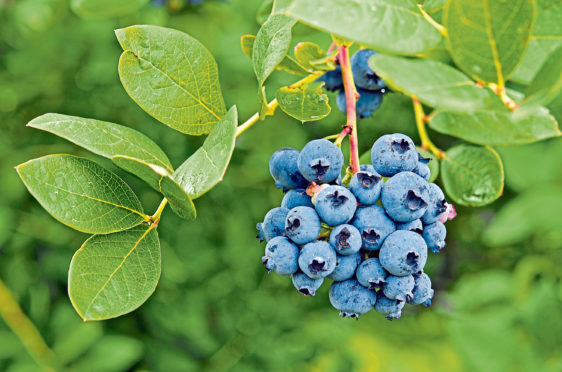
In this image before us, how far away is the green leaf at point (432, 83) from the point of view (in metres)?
0.58

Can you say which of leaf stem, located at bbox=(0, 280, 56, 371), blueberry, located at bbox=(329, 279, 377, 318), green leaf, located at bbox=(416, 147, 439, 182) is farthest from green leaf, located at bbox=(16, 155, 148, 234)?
leaf stem, located at bbox=(0, 280, 56, 371)

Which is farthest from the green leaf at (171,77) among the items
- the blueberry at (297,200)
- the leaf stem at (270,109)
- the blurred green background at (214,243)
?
the blurred green background at (214,243)

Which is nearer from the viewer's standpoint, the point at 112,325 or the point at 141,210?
the point at 141,210

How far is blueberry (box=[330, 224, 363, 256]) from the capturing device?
76cm

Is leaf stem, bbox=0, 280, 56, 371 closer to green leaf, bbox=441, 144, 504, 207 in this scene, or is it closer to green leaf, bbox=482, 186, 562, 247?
green leaf, bbox=441, 144, 504, 207

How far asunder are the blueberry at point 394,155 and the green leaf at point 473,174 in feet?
1.00

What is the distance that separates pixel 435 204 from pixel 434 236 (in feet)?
0.19

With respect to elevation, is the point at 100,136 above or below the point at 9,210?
above

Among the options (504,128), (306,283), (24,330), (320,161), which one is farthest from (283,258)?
(24,330)

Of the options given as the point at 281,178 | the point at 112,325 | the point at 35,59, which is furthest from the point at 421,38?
the point at 112,325

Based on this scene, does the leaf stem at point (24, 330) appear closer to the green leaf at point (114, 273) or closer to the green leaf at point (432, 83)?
the green leaf at point (114, 273)

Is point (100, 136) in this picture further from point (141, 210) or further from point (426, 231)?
point (426, 231)

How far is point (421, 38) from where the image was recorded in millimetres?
631

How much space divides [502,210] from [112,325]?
1.87 meters
